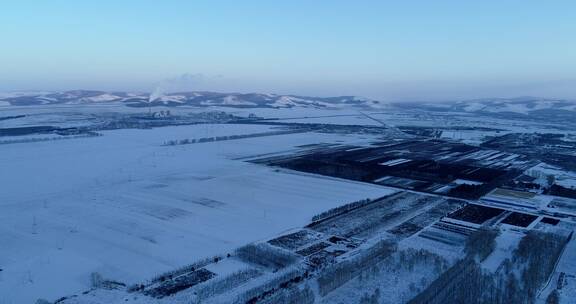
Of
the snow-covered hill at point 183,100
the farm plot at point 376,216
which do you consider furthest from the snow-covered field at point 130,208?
the snow-covered hill at point 183,100

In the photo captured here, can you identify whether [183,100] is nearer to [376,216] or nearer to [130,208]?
[130,208]

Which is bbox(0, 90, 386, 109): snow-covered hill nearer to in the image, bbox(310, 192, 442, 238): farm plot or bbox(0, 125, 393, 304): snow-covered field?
bbox(0, 125, 393, 304): snow-covered field

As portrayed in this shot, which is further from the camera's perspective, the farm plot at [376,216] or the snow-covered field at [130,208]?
the farm plot at [376,216]

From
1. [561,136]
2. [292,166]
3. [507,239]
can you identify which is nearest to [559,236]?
[507,239]

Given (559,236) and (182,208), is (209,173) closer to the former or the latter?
(182,208)

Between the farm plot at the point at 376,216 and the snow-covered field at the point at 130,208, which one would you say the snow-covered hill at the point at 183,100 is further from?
the farm plot at the point at 376,216

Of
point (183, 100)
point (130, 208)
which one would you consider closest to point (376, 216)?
point (130, 208)
